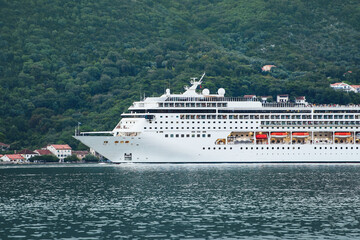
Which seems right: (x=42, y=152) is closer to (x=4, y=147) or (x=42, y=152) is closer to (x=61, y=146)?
(x=61, y=146)

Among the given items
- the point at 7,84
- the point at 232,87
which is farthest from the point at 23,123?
the point at 232,87

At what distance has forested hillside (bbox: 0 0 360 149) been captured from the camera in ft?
425

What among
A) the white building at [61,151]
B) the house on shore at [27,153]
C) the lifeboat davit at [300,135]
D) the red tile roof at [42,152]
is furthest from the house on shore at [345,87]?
the house on shore at [27,153]

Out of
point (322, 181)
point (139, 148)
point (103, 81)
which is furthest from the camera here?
point (103, 81)

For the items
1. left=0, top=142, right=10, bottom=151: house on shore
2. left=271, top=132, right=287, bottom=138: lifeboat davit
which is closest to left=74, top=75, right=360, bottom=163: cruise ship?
left=271, top=132, right=287, bottom=138: lifeboat davit

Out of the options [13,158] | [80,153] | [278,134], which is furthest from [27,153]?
[278,134]

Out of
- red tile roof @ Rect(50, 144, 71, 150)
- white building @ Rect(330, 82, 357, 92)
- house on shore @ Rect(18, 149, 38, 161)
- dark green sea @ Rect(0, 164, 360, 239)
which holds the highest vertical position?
white building @ Rect(330, 82, 357, 92)

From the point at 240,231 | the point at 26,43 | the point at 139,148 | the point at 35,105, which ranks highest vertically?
the point at 26,43

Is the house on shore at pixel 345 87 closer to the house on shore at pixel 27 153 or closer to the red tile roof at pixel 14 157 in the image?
the house on shore at pixel 27 153

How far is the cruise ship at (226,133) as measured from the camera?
82938 mm

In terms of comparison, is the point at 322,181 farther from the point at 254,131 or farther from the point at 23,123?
the point at 23,123

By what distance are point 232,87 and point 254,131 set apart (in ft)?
159

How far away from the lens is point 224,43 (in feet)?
615

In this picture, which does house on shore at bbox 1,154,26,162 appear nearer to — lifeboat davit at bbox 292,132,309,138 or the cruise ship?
the cruise ship
